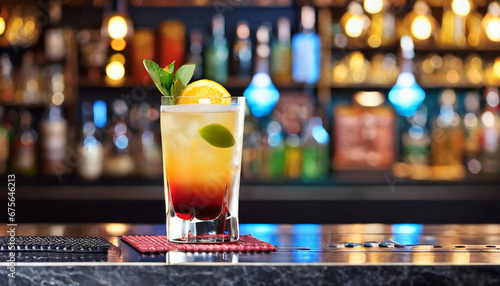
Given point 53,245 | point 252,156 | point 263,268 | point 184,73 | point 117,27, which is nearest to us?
point 263,268

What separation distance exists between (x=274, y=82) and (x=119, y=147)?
0.87m

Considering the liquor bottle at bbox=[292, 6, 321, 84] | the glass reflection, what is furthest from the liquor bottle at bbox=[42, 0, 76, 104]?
the glass reflection

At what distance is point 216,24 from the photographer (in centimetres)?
378

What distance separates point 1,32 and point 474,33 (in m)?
2.50

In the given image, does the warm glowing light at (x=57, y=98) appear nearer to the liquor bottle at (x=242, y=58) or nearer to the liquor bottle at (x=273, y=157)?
the liquor bottle at (x=242, y=58)

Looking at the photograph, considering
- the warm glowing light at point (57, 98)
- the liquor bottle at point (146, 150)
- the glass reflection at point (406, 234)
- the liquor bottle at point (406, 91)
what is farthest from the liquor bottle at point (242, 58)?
the glass reflection at point (406, 234)

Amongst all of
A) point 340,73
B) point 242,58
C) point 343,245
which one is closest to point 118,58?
point 242,58

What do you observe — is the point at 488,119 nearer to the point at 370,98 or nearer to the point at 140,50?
the point at 370,98

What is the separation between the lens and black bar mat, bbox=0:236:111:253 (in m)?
0.76

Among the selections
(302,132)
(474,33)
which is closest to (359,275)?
(302,132)

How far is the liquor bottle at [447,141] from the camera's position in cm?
373

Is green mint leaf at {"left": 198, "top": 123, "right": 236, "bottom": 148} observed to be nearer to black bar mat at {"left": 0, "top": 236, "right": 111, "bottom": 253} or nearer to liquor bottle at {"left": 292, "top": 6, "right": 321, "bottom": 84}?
black bar mat at {"left": 0, "top": 236, "right": 111, "bottom": 253}

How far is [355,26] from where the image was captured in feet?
12.4

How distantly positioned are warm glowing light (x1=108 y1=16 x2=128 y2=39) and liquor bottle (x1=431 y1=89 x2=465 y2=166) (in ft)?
5.63
